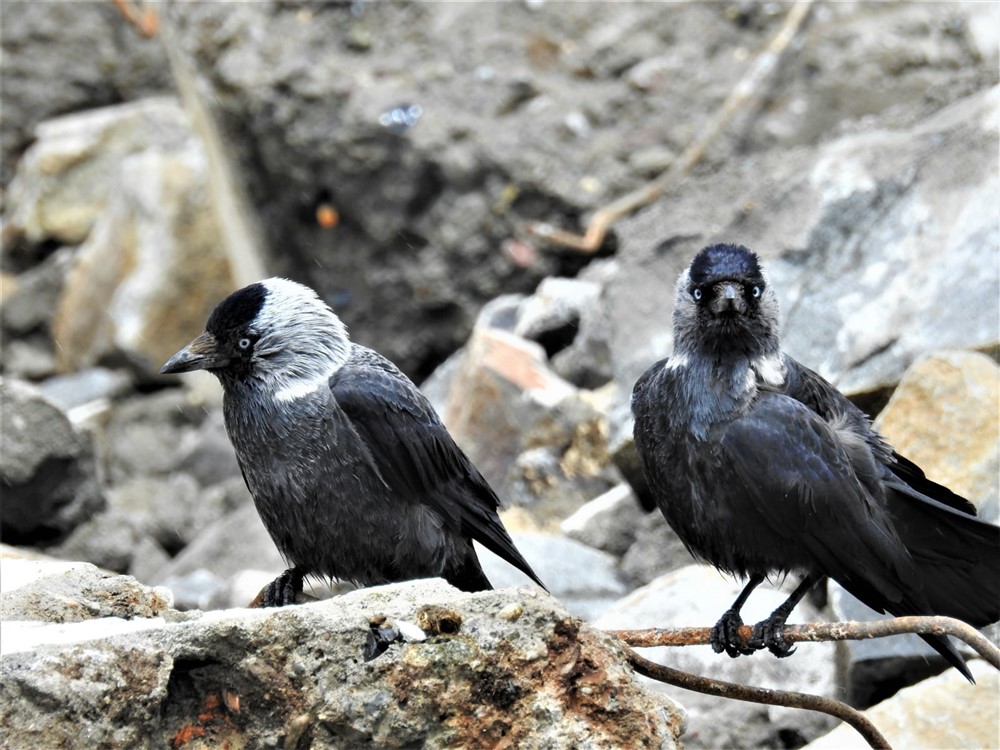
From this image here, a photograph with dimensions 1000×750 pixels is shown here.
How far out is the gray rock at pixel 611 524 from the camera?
6977 mm

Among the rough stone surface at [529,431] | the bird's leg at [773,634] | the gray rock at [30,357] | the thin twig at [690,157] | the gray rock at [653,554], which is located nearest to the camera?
the bird's leg at [773,634]

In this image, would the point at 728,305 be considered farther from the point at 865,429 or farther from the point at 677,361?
the point at 865,429

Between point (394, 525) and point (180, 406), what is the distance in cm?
611

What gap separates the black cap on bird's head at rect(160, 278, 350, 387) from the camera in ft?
16.5

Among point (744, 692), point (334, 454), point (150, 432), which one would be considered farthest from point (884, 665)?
point (150, 432)

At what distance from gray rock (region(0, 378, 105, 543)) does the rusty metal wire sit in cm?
456

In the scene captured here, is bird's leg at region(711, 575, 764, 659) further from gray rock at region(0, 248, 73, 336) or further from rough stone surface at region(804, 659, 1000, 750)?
gray rock at region(0, 248, 73, 336)

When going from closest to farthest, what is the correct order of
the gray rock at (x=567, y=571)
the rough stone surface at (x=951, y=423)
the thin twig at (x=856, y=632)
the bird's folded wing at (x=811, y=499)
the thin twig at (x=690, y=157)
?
the thin twig at (x=856, y=632) < the bird's folded wing at (x=811, y=499) < the rough stone surface at (x=951, y=423) < the gray rock at (x=567, y=571) < the thin twig at (x=690, y=157)

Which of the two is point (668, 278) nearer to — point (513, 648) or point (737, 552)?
point (737, 552)

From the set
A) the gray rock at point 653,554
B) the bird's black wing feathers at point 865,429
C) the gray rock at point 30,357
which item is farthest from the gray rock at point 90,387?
the bird's black wing feathers at point 865,429

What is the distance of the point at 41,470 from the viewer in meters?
7.64

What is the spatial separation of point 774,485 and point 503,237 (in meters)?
5.52

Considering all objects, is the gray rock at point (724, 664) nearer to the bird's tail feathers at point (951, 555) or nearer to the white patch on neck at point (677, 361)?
the bird's tail feathers at point (951, 555)

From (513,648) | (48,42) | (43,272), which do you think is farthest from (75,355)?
(513,648)
